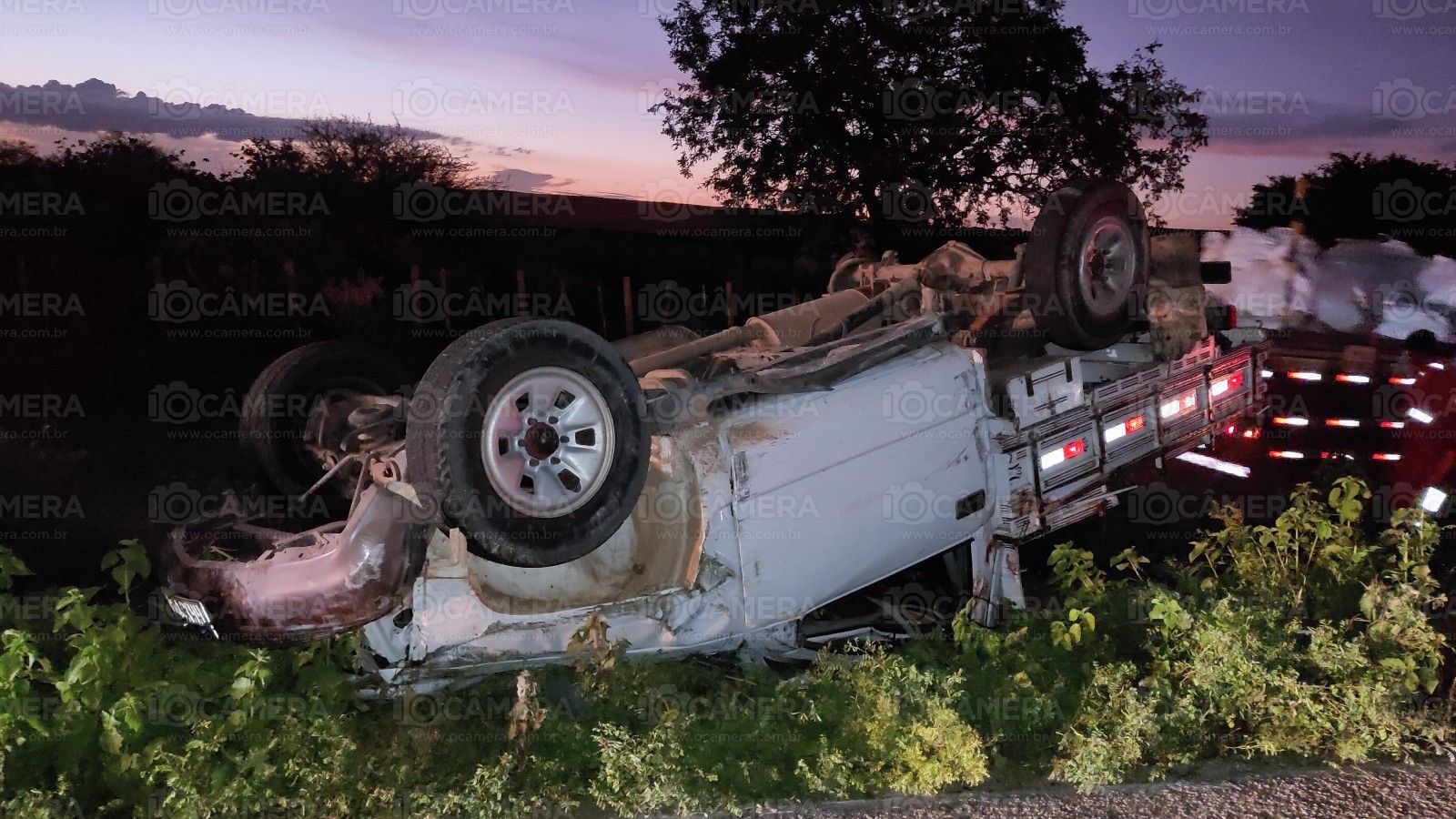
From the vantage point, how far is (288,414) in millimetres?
5094

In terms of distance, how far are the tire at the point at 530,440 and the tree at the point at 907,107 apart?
43.0 ft

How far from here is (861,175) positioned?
16500mm

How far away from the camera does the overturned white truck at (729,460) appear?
371 centimetres

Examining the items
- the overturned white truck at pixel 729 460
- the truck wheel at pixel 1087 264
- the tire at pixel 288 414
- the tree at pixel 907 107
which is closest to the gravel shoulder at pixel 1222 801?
the overturned white truck at pixel 729 460

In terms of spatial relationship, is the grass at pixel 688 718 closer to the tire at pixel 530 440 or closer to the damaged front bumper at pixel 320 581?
the damaged front bumper at pixel 320 581

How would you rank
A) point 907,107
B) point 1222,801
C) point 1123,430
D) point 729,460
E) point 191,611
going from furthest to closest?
point 907,107 → point 1123,430 → point 729,460 → point 191,611 → point 1222,801

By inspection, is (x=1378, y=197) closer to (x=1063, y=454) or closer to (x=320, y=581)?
(x=1063, y=454)

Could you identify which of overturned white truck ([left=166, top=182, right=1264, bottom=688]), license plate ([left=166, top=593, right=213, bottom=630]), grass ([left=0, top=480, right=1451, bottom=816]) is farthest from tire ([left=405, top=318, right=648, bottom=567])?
license plate ([left=166, top=593, right=213, bottom=630])

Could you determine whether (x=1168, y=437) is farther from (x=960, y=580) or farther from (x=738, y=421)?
(x=738, y=421)

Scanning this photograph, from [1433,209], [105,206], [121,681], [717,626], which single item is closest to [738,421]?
[717,626]

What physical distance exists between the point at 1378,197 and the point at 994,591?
63.2ft

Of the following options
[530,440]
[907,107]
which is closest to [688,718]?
[530,440]

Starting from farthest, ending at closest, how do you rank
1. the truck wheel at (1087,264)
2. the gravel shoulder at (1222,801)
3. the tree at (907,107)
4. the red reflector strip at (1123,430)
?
the tree at (907,107)
the red reflector strip at (1123,430)
the truck wheel at (1087,264)
the gravel shoulder at (1222,801)

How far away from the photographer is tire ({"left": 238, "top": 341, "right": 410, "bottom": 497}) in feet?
16.6
